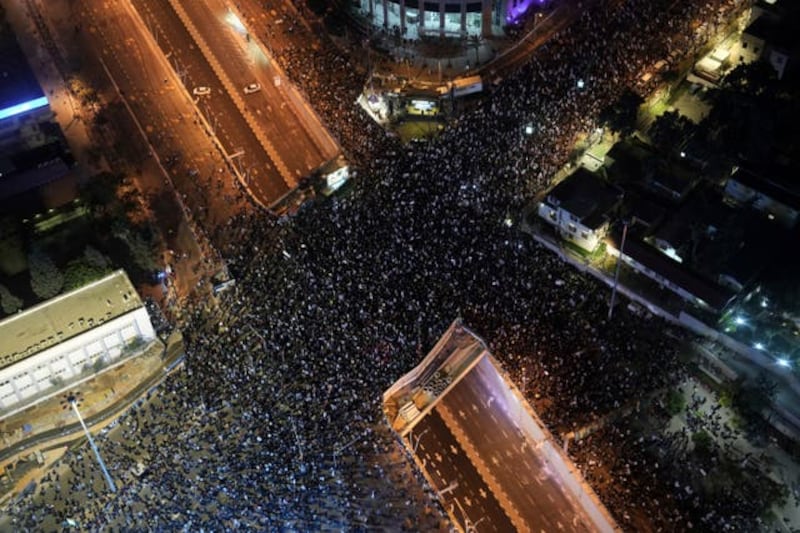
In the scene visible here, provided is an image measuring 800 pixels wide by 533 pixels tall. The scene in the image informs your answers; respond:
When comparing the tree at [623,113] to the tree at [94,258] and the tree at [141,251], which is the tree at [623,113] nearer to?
the tree at [141,251]

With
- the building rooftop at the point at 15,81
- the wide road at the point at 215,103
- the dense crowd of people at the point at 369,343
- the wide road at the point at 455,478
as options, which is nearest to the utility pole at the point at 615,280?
the dense crowd of people at the point at 369,343

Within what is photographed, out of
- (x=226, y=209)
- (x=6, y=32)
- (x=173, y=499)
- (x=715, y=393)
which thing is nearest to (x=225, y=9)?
(x=6, y=32)

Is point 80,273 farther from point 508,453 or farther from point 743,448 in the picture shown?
point 743,448

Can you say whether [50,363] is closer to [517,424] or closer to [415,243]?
[415,243]

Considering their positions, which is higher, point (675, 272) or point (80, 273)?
point (80, 273)

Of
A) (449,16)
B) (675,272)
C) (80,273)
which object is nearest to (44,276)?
(80,273)

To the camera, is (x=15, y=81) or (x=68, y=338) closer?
(x=68, y=338)
